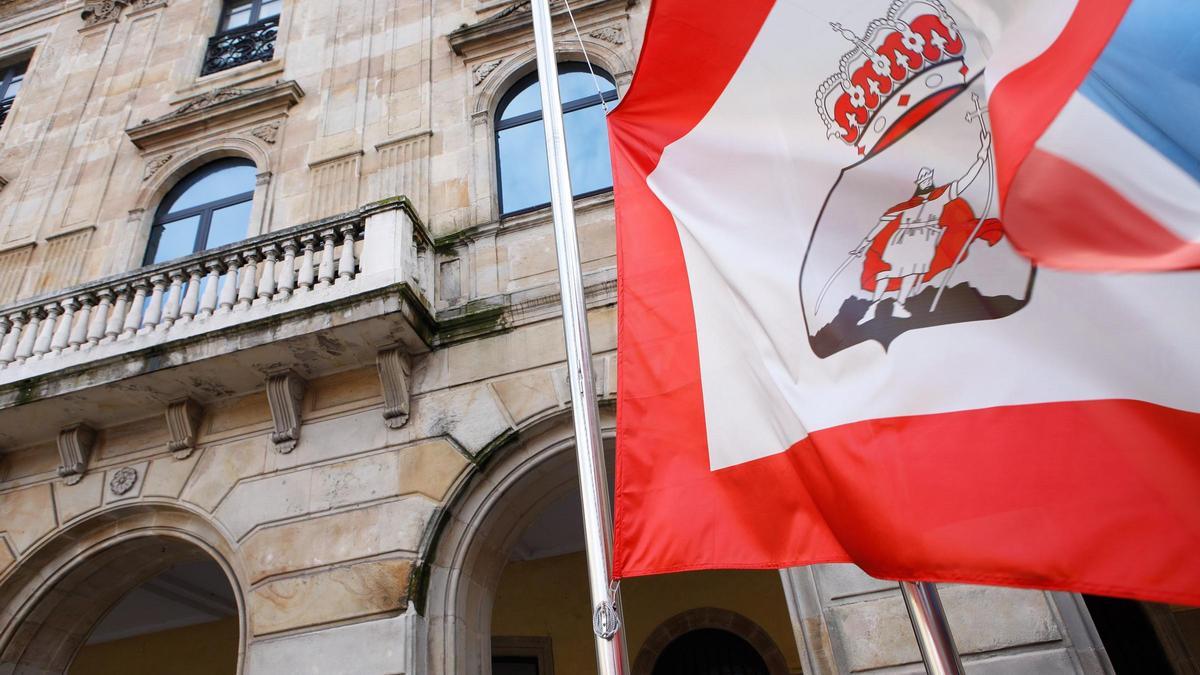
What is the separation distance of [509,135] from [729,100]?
A: 5376 millimetres

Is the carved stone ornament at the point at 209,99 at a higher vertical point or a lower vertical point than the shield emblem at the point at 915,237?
higher

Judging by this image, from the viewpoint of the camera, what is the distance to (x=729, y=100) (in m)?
3.70

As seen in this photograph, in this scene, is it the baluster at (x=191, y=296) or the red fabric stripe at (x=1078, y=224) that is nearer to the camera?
the red fabric stripe at (x=1078, y=224)

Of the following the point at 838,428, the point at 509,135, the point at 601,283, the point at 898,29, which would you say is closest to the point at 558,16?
the point at 509,135

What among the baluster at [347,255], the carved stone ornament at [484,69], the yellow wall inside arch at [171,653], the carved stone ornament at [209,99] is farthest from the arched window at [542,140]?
the yellow wall inside arch at [171,653]

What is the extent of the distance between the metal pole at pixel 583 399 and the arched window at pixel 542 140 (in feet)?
11.9

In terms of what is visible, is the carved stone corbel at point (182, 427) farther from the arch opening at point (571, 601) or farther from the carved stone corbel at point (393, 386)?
the arch opening at point (571, 601)

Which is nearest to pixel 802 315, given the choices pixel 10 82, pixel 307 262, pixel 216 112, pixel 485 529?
pixel 485 529

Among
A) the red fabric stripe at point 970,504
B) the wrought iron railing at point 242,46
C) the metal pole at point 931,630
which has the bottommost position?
the metal pole at point 931,630

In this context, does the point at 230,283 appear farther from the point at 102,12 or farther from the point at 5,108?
the point at 5,108

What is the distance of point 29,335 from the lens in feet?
24.3

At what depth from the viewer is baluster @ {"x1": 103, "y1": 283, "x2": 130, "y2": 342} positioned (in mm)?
7059

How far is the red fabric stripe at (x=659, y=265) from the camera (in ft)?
10.2

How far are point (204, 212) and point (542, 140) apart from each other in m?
4.42
